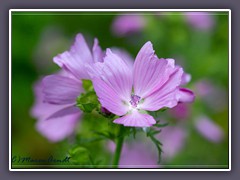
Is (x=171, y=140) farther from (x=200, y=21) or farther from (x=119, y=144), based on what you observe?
(x=119, y=144)

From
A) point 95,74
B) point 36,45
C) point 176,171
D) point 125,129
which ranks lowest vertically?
point 176,171

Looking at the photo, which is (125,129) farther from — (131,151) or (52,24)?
(52,24)

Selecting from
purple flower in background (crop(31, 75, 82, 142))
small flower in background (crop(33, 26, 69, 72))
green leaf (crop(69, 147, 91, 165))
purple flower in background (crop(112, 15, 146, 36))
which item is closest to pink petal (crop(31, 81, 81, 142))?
purple flower in background (crop(31, 75, 82, 142))

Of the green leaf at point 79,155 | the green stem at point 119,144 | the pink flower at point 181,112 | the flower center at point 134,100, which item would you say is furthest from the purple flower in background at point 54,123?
the pink flower at point 181,112

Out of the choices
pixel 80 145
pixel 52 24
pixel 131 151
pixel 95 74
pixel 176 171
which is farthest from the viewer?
pixel 52 24

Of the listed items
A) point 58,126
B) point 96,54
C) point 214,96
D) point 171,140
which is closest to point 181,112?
point 171,140
